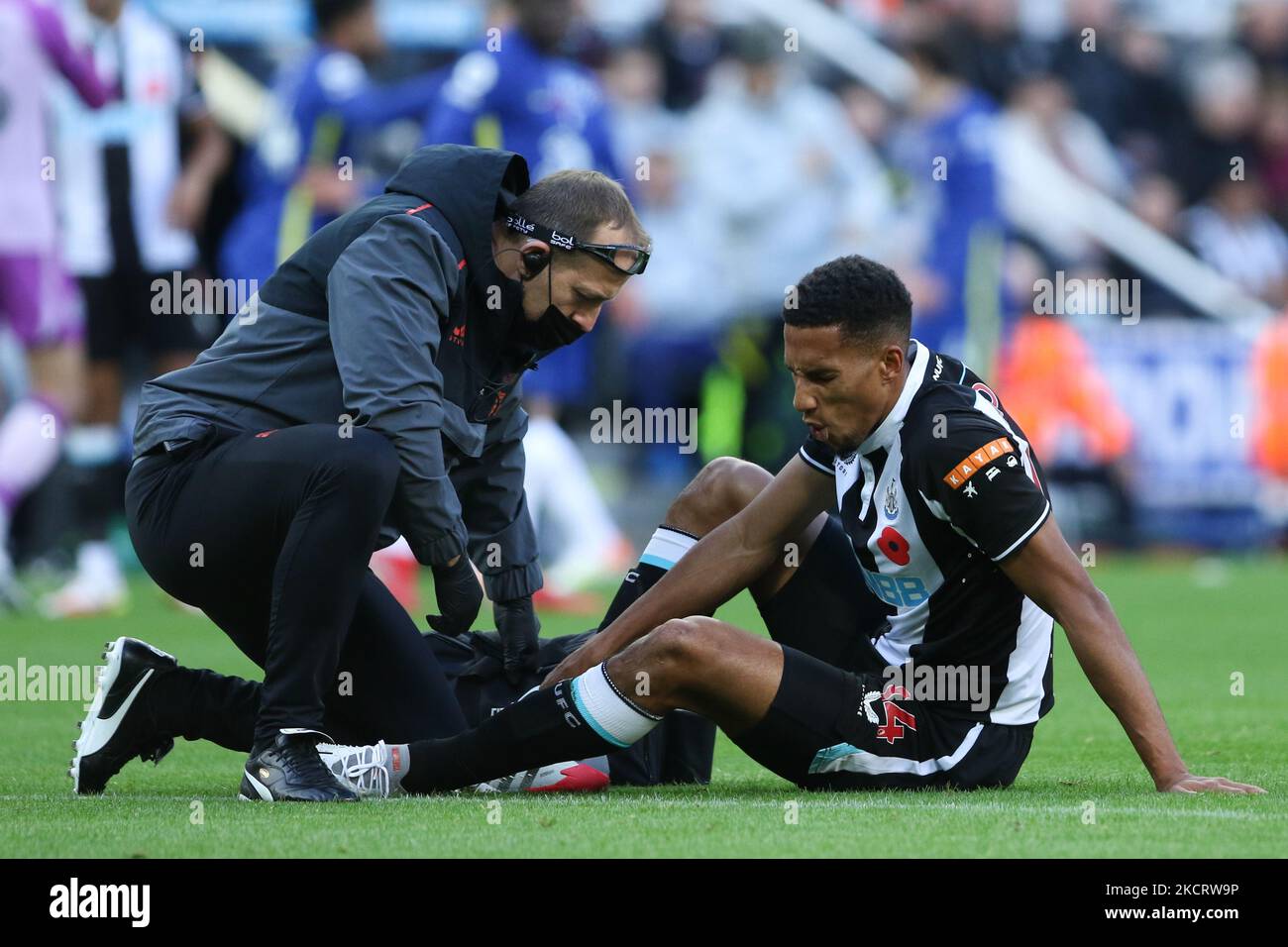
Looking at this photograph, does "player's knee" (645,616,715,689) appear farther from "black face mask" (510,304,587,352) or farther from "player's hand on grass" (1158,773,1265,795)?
"player's hand on grass" (1158,773,1265,795)

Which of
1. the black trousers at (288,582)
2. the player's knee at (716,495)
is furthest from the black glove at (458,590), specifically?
the player's knee at (716,495)

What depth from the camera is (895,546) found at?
4.89 m

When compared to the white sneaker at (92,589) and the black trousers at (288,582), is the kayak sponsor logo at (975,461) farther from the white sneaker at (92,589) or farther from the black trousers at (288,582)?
the white sneaker at (92,589)

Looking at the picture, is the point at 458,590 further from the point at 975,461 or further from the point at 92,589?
the point at 92,589

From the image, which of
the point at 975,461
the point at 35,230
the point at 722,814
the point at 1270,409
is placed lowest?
the point at 722,814

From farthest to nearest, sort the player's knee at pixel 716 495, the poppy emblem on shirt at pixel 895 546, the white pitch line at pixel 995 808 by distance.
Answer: the player's knee at pixel 716 495 < the poppy emblem on shirt at pixel 895 546 < the white pitch line at pixel 995 808

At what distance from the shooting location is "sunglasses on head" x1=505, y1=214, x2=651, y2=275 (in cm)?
508

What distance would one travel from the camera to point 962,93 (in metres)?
14.1

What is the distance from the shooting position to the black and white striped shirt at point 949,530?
4621 millimetres

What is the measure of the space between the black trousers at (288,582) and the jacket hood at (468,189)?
58 cm

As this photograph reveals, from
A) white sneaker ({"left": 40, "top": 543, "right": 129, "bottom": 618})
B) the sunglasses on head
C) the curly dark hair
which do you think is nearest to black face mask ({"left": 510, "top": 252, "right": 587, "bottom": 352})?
the sunglasses on head

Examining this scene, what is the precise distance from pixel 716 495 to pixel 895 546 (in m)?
0.76

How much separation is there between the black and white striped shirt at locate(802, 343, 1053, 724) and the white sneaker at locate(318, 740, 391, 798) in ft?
4.10

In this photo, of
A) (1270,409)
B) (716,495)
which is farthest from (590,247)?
(1270,409)
